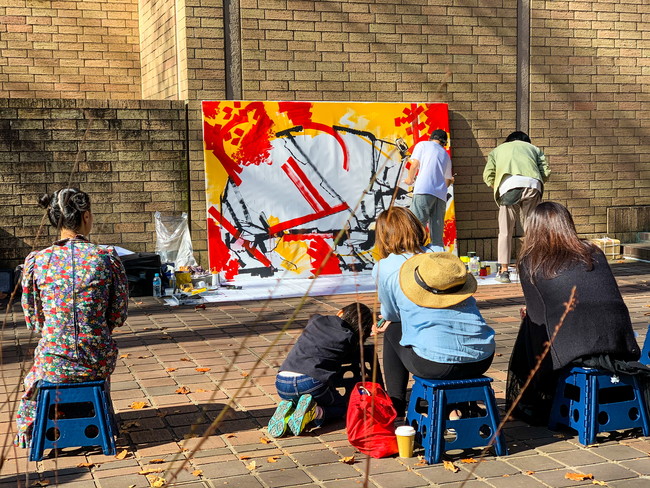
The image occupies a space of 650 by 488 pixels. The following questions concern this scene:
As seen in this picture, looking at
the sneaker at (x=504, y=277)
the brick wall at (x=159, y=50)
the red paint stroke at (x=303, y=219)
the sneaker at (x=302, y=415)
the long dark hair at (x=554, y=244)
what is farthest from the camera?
the brick wall at (x=159, y=50)

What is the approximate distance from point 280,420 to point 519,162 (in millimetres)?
5972

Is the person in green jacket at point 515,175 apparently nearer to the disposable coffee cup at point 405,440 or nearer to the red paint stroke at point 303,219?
the red paint stroke at point 303,219

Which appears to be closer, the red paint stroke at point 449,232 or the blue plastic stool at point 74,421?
the blue plastic stool at point 74,421

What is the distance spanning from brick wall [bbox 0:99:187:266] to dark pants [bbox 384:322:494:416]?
6.05m

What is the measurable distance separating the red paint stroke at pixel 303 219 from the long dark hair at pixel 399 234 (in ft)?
19.4

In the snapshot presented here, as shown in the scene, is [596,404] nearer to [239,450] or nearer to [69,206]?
[239,450]

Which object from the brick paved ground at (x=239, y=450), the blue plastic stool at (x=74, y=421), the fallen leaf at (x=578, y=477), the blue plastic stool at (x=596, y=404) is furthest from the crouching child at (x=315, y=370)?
Result: the fallen leaf at (x=578, y=477)

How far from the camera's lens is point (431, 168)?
9.83 metres

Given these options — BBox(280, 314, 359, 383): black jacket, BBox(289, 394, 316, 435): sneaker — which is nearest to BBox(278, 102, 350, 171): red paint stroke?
BBox(280, 314, 359, 383): black jacket

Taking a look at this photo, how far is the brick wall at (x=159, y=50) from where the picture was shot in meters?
11.1

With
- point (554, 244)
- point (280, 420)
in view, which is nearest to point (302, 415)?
point (280, 420)

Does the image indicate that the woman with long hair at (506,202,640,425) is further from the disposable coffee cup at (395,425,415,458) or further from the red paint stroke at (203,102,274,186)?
the red paint stroke at (203,102,274,186)

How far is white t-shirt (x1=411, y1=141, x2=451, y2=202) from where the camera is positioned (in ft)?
32.2

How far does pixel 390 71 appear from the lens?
11492mm
